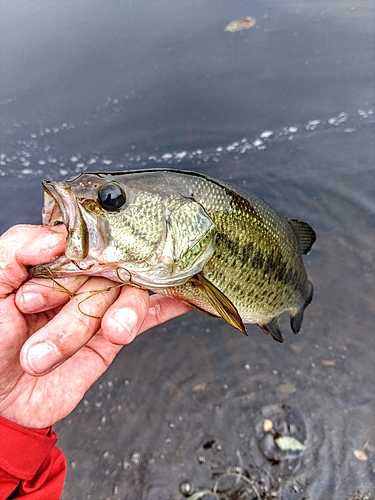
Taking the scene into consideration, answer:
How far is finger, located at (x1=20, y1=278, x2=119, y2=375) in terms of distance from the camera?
1494mm

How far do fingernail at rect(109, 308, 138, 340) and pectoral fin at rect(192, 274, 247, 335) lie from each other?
45 centimetres

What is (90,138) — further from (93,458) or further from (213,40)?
(93,458)

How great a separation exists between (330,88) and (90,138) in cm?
387

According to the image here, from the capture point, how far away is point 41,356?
1491 mm

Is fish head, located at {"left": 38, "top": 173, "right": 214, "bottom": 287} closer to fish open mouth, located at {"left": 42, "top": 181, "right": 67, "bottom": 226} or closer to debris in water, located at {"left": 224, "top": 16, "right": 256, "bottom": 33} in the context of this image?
fish open mouth, located at {"left": 42, "top": 181, "right": 67, "bottom": 226}

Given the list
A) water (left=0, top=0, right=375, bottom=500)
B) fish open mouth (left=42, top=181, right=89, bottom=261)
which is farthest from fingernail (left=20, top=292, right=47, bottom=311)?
water (left=0, top=0, right=375, bottom=500)

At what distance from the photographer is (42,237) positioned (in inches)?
71.1

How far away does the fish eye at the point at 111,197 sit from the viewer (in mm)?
1682

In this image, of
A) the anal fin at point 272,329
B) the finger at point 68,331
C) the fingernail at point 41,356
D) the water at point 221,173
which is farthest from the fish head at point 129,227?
the water at point 221,173

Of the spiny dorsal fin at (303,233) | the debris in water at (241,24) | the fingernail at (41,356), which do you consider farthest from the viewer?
the debris in water at (241,24)

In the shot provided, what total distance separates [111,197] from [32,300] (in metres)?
0.61

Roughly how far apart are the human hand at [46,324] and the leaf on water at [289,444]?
1.75 m

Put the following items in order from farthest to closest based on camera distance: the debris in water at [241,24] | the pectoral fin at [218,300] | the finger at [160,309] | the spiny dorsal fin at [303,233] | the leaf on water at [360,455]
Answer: the debris in water at [241,24]
the leaf on water at [360,455]
the spiny dorsal fin at [303,233]
the finger at [160,309]
the pectoral fin at [218,300]

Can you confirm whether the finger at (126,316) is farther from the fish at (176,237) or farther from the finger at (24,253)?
the finger at (24,253)
